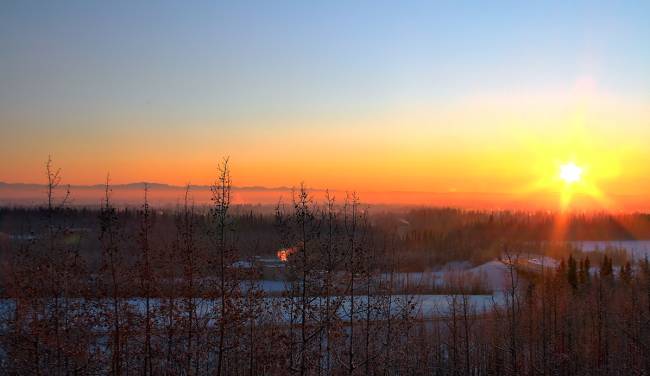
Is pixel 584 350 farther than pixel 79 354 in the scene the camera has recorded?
Yes

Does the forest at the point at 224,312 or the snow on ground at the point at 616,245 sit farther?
the snow on ground at the point at 616,245

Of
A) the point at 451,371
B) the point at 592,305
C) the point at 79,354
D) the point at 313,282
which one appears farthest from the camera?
the point at 592,305

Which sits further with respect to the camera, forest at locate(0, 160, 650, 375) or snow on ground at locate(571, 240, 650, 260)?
snow on ground at locate(571, 240, 650, 260)

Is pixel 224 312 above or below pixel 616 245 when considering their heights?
above

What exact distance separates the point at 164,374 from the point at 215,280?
3.44 metres

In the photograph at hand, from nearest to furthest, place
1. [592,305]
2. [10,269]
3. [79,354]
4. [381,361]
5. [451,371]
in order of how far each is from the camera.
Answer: [79,354] → [10,269] → [381,361] → [451,371] → [592,305]

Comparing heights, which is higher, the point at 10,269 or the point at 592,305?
the point at 10,269

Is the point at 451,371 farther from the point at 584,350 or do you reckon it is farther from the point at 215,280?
the point at 215,280

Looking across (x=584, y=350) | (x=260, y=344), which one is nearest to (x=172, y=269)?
(x=260, y=344)

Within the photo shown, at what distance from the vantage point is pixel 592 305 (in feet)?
90.7

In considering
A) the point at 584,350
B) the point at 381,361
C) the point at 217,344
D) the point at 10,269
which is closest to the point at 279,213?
the point at 217,344

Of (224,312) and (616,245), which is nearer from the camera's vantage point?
(224,312)

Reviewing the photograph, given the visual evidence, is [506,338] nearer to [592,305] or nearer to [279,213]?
[592,305]

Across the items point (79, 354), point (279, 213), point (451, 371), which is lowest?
point (451, 371)
